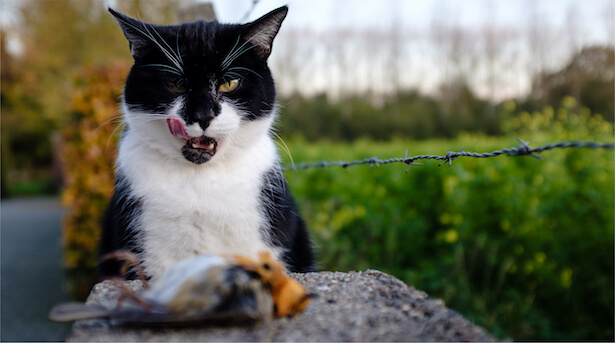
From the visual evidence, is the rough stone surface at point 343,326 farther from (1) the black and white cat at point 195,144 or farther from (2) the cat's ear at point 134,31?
(2) the cat's ear at point 134,31

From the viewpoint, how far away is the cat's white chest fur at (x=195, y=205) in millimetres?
1490

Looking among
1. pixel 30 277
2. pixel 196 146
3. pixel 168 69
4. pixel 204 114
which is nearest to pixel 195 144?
pixel 196 146

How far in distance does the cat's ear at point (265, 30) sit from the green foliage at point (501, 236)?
1984mm

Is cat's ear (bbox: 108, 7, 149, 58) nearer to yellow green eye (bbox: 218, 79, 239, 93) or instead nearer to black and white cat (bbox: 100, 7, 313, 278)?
black and white cat (bbox: 100, 7, 313, 278)

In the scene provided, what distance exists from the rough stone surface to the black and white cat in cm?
38

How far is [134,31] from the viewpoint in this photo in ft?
4.83

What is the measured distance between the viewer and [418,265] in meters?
4.18

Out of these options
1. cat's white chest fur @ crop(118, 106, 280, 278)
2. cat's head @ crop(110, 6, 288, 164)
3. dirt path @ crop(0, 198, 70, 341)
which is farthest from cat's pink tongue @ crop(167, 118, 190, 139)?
dirt path @ crop(0, 198, 70, 341)

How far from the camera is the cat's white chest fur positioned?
1.49m

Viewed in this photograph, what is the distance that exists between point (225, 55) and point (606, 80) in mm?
9754

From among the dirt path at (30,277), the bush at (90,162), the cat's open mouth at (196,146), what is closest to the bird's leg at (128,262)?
the cat's open mouth at (196,146)

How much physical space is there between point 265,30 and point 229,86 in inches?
8.8

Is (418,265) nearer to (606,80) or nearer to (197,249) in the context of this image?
(197,249)

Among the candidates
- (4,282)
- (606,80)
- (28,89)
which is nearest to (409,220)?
(4,282)
